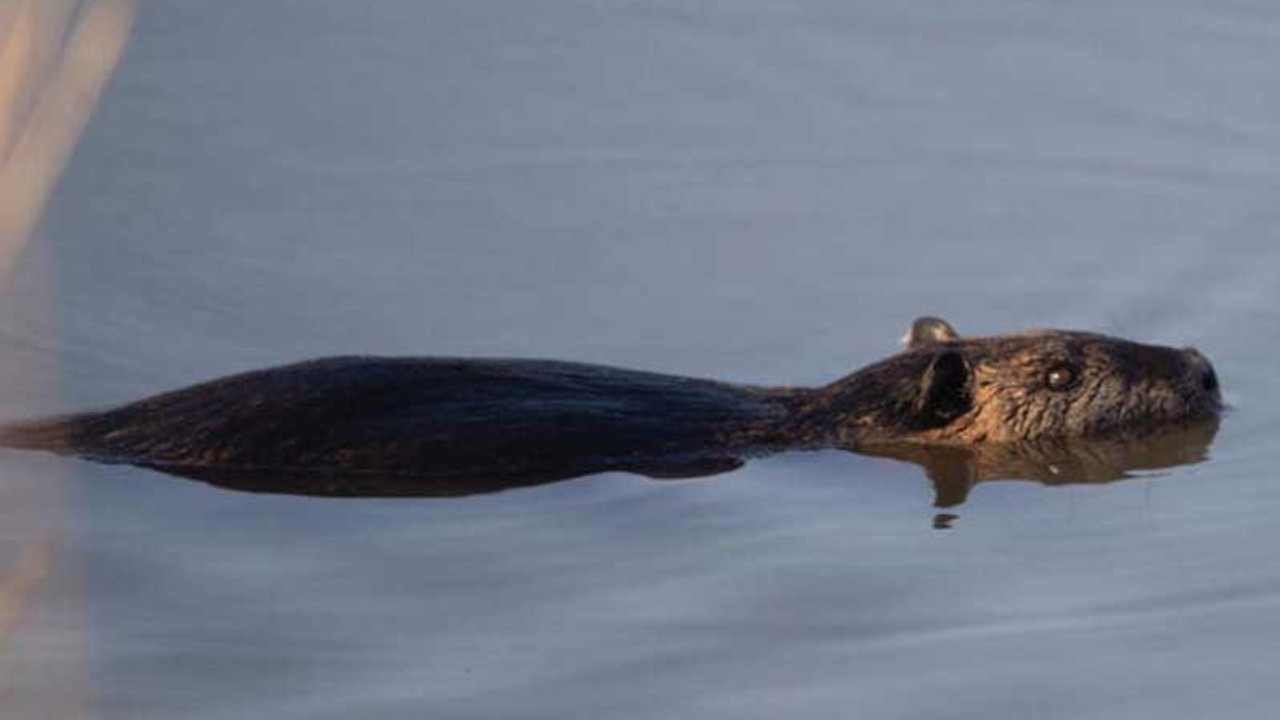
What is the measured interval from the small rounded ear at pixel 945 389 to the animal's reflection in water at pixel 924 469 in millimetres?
82

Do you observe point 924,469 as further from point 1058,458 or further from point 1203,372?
point 1203,372

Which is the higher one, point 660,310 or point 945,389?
point 660,310

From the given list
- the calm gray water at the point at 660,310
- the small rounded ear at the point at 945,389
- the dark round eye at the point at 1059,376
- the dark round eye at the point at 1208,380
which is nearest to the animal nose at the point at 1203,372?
the dark round eye at the point at 1208,380

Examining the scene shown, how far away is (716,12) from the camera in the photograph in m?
9.27

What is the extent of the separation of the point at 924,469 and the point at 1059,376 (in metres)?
0.43

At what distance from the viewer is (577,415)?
20.9 ft

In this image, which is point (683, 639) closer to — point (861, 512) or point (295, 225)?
point (861, 512)

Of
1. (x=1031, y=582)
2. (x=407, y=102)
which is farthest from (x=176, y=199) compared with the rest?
(x=1031, y=582)

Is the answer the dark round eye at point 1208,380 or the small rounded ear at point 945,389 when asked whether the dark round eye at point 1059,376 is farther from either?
the dark round eye at point 1208,380

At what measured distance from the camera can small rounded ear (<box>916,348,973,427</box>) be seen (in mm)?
6832

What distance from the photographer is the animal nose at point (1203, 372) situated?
268 inches

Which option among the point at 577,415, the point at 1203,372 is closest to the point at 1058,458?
the point at 1203,372

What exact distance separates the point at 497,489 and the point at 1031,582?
1337 millimetres

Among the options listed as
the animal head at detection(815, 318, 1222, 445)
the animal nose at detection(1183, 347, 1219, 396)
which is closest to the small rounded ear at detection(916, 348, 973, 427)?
the animal head at detection(815, 318, 1222, 445)
